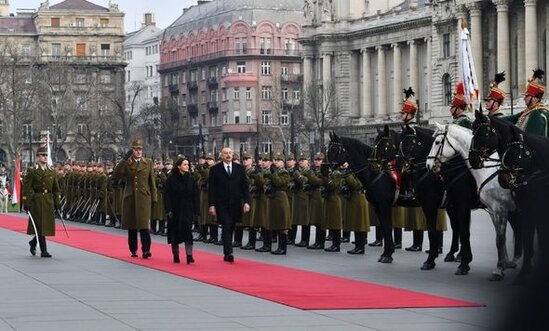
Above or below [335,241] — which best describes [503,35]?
above

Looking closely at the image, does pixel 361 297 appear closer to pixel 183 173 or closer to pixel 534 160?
pixel 534 160

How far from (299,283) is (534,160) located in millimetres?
3603

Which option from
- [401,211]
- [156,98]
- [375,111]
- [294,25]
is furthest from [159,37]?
[401,211]

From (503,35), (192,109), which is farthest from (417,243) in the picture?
(192,109)

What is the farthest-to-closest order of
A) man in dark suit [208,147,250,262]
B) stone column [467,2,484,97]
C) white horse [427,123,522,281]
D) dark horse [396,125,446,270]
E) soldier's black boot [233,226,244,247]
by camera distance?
stone column [467,2,484,97] → soldier's black boot [233,226,244,247] → man in dark suit [208,147,250,262] → dark horse [396,125,446,270] → white horse [427,123,522,281]

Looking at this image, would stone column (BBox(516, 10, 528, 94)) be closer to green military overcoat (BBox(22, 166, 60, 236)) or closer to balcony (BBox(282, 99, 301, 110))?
balcony (BBox(282, 99, 301, 110))

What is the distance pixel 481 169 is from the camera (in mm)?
17594

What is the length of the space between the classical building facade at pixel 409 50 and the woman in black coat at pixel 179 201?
223ft

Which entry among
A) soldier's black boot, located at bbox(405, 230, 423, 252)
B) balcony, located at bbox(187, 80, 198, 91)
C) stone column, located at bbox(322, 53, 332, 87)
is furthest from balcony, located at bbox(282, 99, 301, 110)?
Answer: soldier's black boot, located at bbox(405, 230, 423, 252)

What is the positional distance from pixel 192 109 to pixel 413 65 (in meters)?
48.6

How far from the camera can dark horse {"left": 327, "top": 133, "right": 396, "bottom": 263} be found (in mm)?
22188

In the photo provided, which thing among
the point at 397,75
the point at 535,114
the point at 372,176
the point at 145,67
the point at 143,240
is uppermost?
the point at 145,67

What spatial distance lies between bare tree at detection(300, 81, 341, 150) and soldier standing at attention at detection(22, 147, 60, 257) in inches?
3743

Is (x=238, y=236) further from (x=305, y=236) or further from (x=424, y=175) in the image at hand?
(x=424, y=175)
